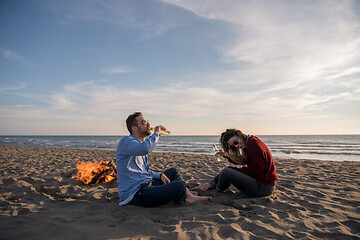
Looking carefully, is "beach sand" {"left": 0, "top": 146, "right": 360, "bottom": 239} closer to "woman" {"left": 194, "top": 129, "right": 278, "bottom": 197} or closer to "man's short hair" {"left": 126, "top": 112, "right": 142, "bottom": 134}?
"woman" {"left": 194, "top": 129, "right": 278, "bottom": 197}

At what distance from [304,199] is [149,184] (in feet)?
9.23

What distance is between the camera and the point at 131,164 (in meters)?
3.21

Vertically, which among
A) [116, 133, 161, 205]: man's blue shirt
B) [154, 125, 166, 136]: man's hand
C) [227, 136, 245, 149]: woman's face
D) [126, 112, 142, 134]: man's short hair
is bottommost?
[116, 133, 161, 205]: man's blue shirt

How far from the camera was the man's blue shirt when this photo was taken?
303 centimetres

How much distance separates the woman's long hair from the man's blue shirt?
132 centimetres

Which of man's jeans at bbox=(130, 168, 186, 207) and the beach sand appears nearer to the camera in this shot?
the beach sand

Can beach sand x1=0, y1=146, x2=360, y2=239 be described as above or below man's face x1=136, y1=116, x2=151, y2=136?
below

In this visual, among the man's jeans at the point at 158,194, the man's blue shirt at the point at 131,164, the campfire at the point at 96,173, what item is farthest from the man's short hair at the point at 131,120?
the campfire at the point at 96,173

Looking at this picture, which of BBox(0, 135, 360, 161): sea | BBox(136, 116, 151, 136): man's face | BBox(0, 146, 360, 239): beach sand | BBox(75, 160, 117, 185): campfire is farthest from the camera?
BBox(0, 135, 360, 161): sea

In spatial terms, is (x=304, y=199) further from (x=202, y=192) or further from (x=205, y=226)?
(x=205, y=226)

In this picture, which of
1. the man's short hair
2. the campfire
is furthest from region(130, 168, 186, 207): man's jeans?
the campfire

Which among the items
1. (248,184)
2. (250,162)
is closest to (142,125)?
(250,162)

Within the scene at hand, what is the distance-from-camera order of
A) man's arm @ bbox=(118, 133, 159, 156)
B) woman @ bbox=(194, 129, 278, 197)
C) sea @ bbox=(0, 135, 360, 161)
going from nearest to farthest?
man's arm @ bbox=(118, 133, 159, 156) → woman @ bbox=(194, 129, 278, 197) → sea @ bbox=(0, 135, 360, 161)

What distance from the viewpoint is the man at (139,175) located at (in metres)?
3.06
